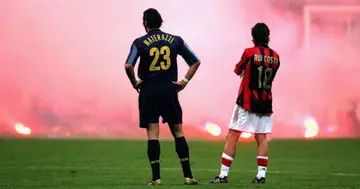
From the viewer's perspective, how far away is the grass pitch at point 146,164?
49.3 ft

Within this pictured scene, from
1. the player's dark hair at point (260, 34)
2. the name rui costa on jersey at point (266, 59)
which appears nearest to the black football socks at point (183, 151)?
the name rui costa on jersey at point (266, 59)

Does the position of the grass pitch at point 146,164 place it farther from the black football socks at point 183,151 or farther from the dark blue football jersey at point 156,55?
the dark blue football jersey at point 156,55

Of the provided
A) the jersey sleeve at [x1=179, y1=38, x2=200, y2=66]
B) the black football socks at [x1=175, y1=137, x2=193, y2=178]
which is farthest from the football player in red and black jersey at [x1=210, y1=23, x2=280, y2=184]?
the jersey sleeve at [x1=179, y1=38, x2=200, y2=66]

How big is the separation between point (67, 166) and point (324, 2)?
12857 millimetres

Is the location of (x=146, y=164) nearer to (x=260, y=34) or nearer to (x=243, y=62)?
(x=243, y=62)

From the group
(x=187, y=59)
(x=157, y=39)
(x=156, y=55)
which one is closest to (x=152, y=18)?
(x=157, y=39)

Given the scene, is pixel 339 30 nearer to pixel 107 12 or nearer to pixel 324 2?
pixel 324 2

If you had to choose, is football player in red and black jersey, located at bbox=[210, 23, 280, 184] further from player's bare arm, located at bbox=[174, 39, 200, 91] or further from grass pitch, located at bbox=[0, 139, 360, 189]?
player's bare arm, located at bbox=[174, 39, 200, 91]

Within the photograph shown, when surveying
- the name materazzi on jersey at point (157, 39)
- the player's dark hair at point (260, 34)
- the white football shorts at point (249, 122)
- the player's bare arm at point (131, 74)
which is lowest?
the white football shorts at point (249, 122)

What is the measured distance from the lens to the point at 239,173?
17219 millimetres

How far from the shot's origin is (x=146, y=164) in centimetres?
2019

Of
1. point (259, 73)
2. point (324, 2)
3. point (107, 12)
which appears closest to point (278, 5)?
point (324, 2)

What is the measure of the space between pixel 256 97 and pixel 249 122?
0.34 metres

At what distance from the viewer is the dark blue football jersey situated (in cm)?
1427
